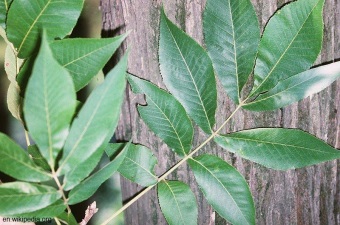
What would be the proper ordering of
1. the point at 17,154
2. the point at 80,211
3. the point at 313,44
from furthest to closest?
1. the point at 80,211
2. the point at 313,44
3. the point at 17,154

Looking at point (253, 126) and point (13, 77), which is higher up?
point (13, 77)

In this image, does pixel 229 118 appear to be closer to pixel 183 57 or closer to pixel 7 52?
pixel 183 57

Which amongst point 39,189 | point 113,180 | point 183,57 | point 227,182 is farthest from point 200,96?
point 113,180

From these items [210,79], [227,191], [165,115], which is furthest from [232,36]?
[227,191]

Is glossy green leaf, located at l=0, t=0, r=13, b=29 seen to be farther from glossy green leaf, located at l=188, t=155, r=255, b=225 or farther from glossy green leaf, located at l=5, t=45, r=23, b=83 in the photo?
glossy green leaf, located at l=188, t=155, r=255, b=225

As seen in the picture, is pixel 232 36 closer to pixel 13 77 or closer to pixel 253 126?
pixel 253 126

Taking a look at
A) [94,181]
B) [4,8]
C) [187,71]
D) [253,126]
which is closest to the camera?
[94,181]

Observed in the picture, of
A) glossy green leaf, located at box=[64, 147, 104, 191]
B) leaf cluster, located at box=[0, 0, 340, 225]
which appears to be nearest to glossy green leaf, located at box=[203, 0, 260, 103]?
leaf cluster, located at box=[0, 0, 340, 225]

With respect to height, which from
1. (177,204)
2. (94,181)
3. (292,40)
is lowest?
(177,204)
